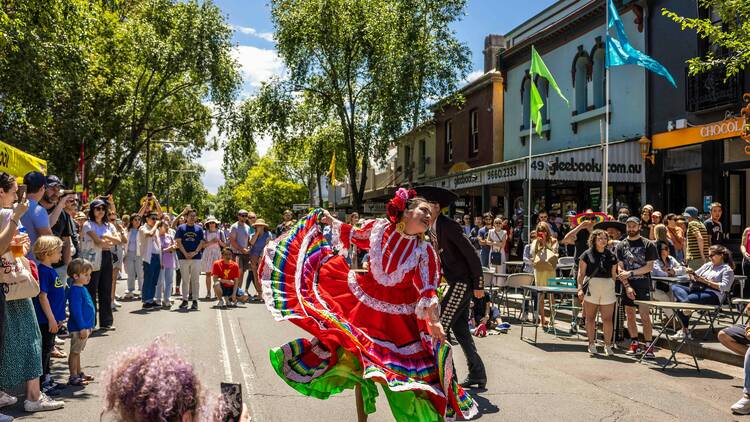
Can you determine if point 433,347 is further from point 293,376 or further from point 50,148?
point 50,148

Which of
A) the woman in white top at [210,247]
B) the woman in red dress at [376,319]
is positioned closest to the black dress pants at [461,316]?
the woman in red dress at [376,319]

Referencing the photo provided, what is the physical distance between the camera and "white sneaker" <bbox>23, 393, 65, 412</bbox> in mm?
5625

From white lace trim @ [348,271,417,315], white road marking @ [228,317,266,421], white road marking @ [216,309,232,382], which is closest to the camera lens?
white lace trim @ [348,271,417,315]

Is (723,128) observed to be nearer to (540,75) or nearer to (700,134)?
(700,134)

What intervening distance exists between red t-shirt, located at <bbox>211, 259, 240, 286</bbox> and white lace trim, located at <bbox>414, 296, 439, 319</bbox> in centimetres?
949

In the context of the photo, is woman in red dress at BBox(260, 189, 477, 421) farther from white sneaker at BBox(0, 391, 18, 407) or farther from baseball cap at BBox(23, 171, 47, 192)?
baseball cap at BBox(23, 171, 47, 192)

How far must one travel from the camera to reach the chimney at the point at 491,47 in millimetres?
30453

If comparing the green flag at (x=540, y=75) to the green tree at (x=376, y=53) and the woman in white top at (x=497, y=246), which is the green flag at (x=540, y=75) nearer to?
the woman in white top at (x=497, y=246)

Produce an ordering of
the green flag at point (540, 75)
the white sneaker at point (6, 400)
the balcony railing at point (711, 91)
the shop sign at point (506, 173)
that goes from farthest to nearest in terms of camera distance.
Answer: the shop sign at point (506, 173) → the green flag at point (540, 75) → the balcony railing at point (711, 91) → the white sneaker at point (6, 400)

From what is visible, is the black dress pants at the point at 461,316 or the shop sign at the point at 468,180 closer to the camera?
the black dress pants at the point at 461,316

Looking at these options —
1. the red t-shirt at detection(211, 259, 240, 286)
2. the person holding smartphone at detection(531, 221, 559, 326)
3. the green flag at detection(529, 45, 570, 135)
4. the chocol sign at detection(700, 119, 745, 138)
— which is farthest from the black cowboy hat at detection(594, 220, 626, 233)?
the green flag at detection(529, 45, 570, 135)

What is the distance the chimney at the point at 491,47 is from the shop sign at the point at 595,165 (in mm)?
14476

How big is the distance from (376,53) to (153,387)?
26.3m

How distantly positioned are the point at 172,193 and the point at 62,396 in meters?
65.4
